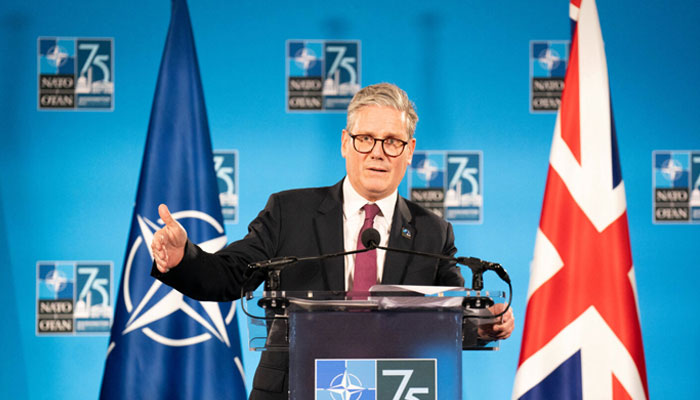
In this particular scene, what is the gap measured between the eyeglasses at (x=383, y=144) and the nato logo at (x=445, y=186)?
150 centimetres

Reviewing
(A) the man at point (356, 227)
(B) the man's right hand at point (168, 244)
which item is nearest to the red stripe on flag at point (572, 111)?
(A) the man at point (356, 227)

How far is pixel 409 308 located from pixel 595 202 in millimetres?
1493

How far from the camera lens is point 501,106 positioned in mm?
3502

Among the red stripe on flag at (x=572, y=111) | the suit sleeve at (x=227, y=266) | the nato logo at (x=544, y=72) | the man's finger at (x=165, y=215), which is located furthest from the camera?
the nato logo at (x=544, y=72)

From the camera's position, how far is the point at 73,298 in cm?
339

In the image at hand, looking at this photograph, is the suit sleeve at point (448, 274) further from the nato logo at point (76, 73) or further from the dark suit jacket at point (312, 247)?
the nato logo at point (76, 73)

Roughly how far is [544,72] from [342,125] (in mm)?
1037

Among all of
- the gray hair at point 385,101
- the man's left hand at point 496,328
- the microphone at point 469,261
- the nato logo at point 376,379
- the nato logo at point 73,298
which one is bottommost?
the nato logo at point 73,298

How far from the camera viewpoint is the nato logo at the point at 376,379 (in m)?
1.29

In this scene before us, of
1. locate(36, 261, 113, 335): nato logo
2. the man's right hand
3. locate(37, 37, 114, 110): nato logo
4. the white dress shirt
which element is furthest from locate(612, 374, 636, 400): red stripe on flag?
locate(37, 37, 114, 110): nato logo

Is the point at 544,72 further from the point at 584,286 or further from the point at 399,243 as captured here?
the point at 399,243

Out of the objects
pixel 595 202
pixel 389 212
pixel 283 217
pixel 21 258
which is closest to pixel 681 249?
pixel 595 202

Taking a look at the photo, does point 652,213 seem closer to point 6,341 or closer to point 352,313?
point 352,313

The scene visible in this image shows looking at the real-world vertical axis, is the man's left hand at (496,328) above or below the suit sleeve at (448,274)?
below
